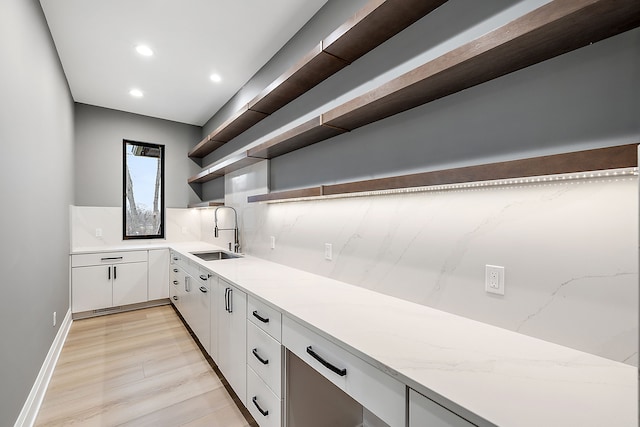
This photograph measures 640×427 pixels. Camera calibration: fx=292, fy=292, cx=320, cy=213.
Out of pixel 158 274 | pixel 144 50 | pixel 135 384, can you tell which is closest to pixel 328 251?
pixel 135 384

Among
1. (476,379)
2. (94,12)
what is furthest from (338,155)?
(94,12)

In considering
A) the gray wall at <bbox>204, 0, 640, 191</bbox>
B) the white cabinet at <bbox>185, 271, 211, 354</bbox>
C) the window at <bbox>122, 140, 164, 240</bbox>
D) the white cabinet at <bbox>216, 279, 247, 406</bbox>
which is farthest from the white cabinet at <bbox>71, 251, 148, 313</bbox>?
the gray wall at <bbox>204, 0, 640, 191</bbox>

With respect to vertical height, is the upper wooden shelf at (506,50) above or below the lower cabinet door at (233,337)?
above

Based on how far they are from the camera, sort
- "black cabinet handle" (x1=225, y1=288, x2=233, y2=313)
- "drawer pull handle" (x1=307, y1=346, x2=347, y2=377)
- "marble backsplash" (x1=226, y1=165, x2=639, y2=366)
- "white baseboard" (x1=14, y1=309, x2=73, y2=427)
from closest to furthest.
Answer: "marble backsplash" (x1=226, y1=165, x2=639, y2=366) → "drawer pull handle" (x1=307, y1=346, x2=347, y2=377) → "white baseboard" (x1=14, y1=309, x2=73, y2=427) → "black cabinet handle" (x1=225, y1=288, x2=233, y2=313)

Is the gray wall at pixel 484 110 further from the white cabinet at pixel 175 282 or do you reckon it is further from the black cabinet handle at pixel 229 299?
the white cabinet at pixel 175 282

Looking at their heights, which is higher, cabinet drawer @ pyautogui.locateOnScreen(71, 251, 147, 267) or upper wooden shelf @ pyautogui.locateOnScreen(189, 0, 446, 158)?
upper wooden shelf @ pyautogui.locateOnScreen(189, 0, 446, 158)

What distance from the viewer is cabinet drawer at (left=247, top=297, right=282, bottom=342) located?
1453mm

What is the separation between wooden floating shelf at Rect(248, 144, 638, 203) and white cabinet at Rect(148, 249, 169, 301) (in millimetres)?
3489

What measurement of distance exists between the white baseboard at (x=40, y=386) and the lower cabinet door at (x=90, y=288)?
635mm

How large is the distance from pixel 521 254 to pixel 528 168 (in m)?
0.34

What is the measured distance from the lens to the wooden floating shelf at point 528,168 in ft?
2.60

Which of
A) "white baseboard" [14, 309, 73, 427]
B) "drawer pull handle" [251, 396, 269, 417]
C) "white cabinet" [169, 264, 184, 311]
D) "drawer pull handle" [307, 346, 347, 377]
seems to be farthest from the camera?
"white cabinet" [169, 264, 184, 311]

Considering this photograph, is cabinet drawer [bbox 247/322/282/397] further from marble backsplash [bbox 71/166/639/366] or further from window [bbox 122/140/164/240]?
window [bbox 122/140/164/240]

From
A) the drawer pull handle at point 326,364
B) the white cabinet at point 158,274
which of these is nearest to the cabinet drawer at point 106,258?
the white cabinet at point 158,274
